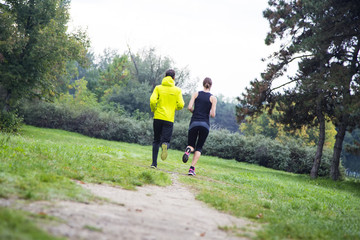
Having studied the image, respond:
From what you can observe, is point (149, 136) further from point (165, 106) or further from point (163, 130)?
point (165, 106)

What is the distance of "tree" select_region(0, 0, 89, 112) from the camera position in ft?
71.5

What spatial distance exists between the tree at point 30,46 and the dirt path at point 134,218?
789 inches

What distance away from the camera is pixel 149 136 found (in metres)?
34.4

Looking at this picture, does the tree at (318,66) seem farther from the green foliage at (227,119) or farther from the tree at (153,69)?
the green foliage at (227,119)

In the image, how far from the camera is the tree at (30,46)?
858 inches

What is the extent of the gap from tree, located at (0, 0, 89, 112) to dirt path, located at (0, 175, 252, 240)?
20.0 m

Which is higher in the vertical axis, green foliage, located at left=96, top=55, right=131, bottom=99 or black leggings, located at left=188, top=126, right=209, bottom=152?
green foliage, located at left=96, top=55, right=131, bottom=99

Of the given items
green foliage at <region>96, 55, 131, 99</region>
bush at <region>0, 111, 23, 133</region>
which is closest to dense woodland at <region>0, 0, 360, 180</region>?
bush at <region>0, 111, 23, 133</region>

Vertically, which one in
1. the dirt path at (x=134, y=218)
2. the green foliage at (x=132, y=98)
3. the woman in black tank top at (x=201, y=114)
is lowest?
the dirt path at (x=134, y=218)

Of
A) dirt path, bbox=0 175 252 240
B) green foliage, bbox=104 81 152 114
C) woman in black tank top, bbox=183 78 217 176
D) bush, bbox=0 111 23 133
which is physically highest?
green foliage, bbox=104 81 152 114

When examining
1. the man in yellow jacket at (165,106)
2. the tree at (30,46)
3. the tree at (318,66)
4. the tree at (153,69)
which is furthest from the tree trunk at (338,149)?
the tree at (153,69)

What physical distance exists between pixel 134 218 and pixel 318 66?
19765 millimetres

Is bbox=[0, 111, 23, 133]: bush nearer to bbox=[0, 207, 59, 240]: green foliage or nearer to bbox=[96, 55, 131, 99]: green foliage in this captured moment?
bbox=[0, 207, 59, 240]: green foliage

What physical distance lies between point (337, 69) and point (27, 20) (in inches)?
865
